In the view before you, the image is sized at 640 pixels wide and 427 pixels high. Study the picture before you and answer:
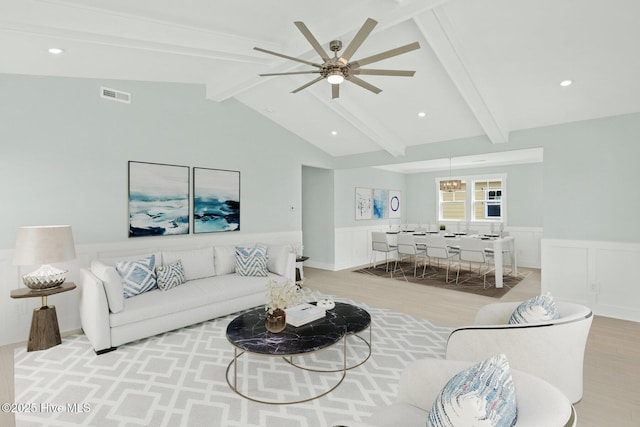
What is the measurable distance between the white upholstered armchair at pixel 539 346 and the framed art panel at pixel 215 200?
3.86 m

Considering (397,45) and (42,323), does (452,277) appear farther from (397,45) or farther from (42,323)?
(42,323)

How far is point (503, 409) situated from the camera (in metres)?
1.05

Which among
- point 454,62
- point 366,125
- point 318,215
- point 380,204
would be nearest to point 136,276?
point 366,125

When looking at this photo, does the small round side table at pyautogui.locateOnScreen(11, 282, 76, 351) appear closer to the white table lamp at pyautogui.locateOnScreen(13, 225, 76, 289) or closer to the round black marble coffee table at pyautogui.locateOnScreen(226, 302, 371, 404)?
the white table lamp at pyautogui.locateOnScreen(13, 225, 76, 289)

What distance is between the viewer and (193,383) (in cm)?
251

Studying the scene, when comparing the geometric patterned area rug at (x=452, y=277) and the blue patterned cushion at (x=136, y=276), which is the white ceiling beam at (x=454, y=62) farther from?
the blue patterned cushion at (x=136, y=276)

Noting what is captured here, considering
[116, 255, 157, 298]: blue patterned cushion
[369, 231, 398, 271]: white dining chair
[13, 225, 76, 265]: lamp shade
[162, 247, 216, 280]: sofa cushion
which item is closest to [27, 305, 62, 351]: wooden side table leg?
[13, 225, 76, 265]: lamp shade

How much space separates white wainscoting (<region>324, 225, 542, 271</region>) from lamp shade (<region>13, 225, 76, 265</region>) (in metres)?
5.08

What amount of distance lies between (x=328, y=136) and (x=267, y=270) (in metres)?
2.94

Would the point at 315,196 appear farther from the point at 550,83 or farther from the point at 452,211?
the point at 550,83

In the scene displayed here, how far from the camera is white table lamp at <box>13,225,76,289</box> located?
2.93 metres

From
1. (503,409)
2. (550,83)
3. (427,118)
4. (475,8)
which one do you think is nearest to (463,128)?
(427,118)

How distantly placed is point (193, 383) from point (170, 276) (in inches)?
62.9

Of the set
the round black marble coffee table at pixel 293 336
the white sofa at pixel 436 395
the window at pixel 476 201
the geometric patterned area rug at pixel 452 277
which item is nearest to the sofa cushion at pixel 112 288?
the round black marble coffee table at pixel 293 336
